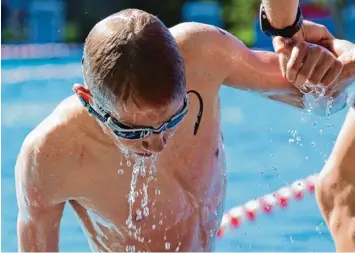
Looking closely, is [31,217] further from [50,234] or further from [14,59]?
[14,59]

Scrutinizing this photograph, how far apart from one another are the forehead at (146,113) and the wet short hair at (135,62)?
0.05 feet

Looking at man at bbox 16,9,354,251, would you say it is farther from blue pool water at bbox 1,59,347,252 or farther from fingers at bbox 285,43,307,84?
blue pool water at bbox 1,59,347,252

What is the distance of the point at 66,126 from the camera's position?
6.65 ft

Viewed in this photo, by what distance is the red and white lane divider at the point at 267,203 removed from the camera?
14.0ft

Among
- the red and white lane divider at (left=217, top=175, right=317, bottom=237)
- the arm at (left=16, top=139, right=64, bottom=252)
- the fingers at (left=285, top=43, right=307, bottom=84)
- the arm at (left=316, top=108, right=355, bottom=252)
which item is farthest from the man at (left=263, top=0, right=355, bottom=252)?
the red and white lane divider at (left=217, top=175, right=317, bottom=237)

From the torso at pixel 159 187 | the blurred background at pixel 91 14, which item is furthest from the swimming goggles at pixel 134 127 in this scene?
the blurred background at pixel 91 14

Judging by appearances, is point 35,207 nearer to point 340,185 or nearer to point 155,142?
point 155,142

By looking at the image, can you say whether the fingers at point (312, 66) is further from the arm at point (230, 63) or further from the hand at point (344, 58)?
the arm at point (230, 63)

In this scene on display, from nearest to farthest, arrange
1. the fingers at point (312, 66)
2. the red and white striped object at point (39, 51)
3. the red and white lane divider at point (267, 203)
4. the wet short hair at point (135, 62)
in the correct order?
the wet short hair at point (135, 62) → the fingers at point (312, 66) → the red and white lane divider at point (267, 203) → the red and white striped object at point (39, 51)

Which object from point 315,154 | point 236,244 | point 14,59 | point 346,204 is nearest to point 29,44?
point 14,59

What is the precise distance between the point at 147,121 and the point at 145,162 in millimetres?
419

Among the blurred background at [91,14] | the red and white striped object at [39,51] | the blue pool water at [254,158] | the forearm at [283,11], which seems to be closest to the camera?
the forearm at [283,11]

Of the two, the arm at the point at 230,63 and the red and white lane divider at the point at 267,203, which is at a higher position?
the arm at the point at 230,63

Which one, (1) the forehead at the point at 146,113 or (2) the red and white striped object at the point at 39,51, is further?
(2) the red and white striped object at the point at 39,51
